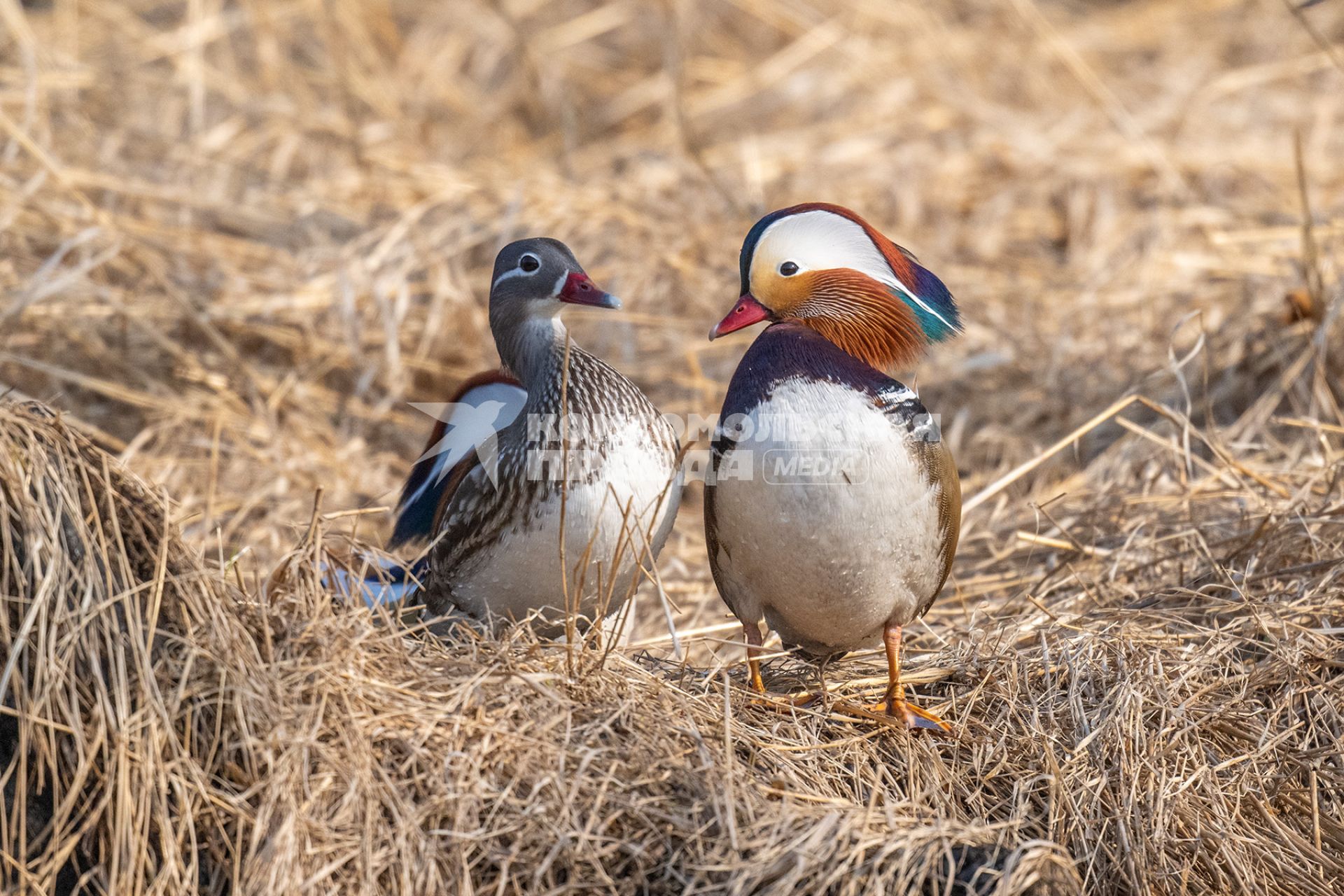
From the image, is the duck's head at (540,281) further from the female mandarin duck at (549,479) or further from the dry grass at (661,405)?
the dry grass at (661,405)

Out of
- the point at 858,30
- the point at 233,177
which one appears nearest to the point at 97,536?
the point at 233,177

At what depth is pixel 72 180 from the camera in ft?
15.5

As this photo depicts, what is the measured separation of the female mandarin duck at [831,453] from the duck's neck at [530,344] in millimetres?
535

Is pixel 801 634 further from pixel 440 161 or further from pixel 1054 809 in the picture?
pixel 440 161

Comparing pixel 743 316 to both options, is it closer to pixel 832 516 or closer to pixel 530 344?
pixel 832 516

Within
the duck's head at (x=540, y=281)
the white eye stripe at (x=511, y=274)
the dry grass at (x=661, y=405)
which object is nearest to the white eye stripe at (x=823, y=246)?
the duck's head at (x=540, y=281)

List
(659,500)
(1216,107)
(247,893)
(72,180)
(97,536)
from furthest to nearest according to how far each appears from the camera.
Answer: (1216,107) → (72,180) → (659,500) → (97,536) → (247,893)

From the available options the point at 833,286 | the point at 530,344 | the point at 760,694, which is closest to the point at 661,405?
the point at 530,344

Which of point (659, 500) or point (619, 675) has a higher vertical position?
point (659, 500)

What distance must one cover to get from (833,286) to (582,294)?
70 centimetres

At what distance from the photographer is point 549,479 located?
2.71 m

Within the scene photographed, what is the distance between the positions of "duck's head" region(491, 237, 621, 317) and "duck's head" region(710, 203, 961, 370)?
1.73 feet

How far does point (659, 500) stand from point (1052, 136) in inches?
179

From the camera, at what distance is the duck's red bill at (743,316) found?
2602 mm
